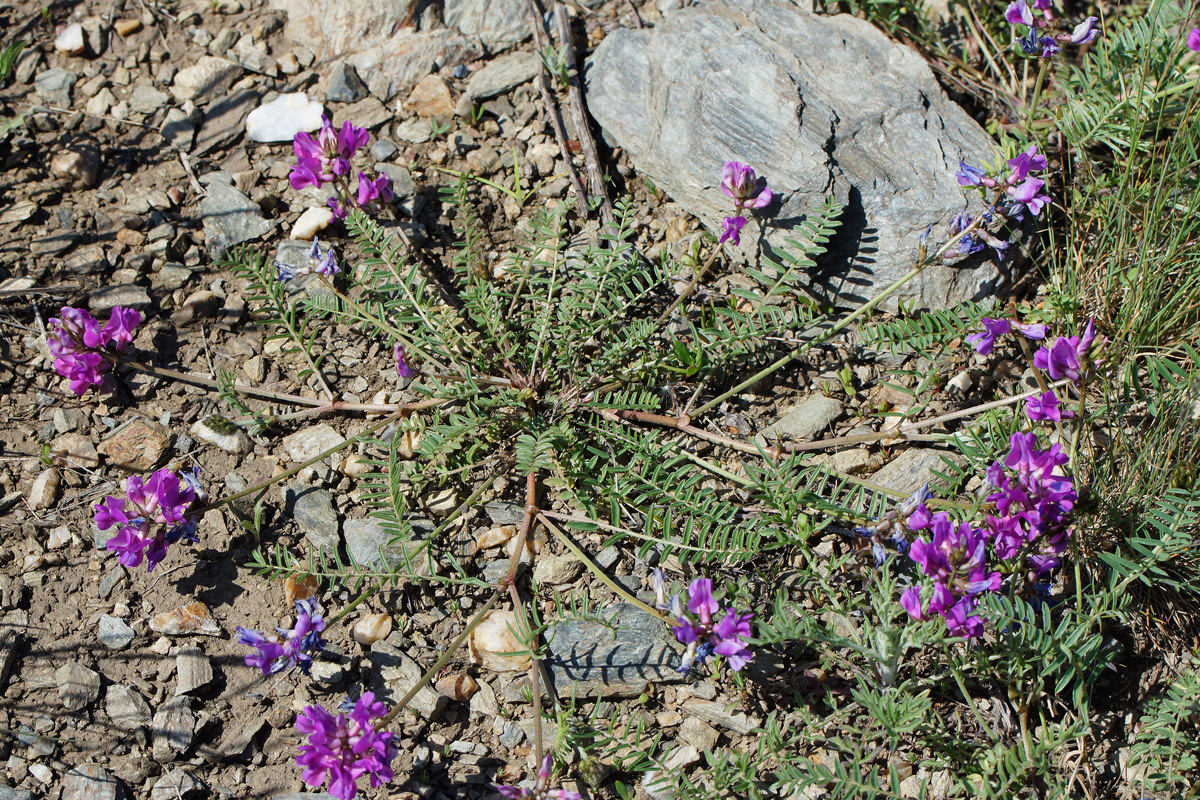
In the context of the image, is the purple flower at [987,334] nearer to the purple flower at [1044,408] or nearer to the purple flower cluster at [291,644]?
the purple flower at [1044,408]

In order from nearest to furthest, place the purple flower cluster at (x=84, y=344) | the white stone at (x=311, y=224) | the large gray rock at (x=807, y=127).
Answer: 1. the purple flower cluster at (x=84, y=344)
2. the large gray rock at (x=807, y=127)
3. the white stone at (x=311, y=224)

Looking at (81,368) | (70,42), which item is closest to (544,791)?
(81,368)

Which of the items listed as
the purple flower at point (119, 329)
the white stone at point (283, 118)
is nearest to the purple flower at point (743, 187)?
the white stone at point (283, 118)

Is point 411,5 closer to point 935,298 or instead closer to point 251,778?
→ point 935,298

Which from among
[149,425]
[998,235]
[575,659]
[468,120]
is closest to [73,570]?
[149,425]

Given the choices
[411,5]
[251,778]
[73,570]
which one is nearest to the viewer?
[251,778]

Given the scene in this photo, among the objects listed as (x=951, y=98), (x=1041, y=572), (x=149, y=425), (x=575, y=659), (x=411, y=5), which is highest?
(x=411, y=5)

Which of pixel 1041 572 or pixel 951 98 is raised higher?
pixel 951 98
